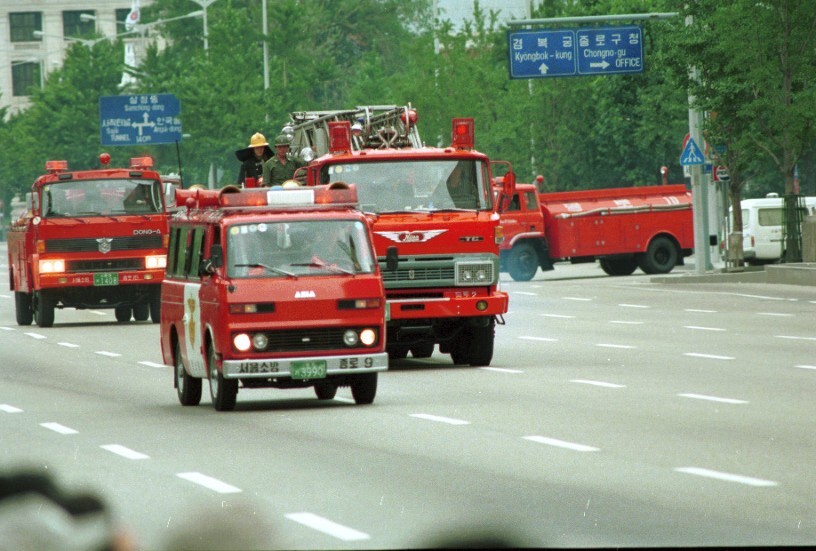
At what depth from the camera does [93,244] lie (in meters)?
30.9

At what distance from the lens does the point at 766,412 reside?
13.3 m

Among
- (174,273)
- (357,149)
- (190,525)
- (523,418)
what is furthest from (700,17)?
(190,525)

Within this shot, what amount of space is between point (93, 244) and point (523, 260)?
58.0 ft

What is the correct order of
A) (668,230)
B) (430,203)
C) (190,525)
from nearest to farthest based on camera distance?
(190,525), (430,203), (668,230)

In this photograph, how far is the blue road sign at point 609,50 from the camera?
47.9 m

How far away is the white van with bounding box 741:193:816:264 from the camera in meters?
47.1

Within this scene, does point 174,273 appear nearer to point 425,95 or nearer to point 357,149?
point 357,149

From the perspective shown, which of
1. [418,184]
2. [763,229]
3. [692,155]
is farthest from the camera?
[763,229]

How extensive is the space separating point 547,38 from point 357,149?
1078 inches

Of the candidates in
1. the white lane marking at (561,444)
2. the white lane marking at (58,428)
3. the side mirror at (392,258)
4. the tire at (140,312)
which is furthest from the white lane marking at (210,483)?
the tire at (140,312)

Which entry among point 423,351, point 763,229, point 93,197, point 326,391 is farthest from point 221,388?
point 763,229

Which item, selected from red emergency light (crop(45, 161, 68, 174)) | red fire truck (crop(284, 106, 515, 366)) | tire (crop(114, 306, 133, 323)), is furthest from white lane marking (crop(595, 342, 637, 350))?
tire (crop(114, 306, 133, 323))

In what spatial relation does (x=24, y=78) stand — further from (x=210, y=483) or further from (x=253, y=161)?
(x=253, y=161)

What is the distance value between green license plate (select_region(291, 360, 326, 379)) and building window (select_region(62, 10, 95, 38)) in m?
5.83
